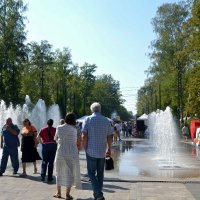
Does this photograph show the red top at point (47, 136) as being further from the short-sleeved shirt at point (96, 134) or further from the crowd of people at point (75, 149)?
the short-sleeved shirt at point (96, 134)

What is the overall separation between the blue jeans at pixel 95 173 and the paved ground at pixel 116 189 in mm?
752

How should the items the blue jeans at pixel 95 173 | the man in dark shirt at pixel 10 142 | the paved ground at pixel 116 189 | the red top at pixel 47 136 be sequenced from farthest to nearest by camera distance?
the man in dark shirt at pixel 10 142
the red top at pixel 47 136
the paved ground at pixel 116 189
the blue jeans at pixel 95 173

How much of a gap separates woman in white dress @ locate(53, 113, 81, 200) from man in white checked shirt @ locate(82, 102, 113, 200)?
899 mm

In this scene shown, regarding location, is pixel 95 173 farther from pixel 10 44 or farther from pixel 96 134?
pixel 10 44

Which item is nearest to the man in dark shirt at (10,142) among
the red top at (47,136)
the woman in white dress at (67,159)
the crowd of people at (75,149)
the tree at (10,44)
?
the crowd of people at (75,149)

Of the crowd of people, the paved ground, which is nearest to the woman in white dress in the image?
the crowd of people

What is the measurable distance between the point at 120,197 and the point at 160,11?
5243 centimetres

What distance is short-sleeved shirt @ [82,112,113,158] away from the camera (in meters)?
8.41

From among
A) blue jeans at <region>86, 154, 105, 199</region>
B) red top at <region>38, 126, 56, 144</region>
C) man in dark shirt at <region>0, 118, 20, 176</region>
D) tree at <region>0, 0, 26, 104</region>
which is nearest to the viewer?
blue jeans at <region>86, 154, 105, 199</region>

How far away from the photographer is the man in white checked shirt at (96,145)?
8.38m

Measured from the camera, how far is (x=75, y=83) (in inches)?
3494

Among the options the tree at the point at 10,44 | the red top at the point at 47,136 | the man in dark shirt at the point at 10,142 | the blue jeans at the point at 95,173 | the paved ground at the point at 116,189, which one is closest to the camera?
the blue jeans at the point at 95,173

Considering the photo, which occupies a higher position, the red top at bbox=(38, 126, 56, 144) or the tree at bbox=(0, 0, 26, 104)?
the tree at bbox=(0, 0, 26, 104)

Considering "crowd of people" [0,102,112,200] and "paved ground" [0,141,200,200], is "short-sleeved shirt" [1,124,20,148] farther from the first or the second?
"crowd of people" [0,102,112,200]
